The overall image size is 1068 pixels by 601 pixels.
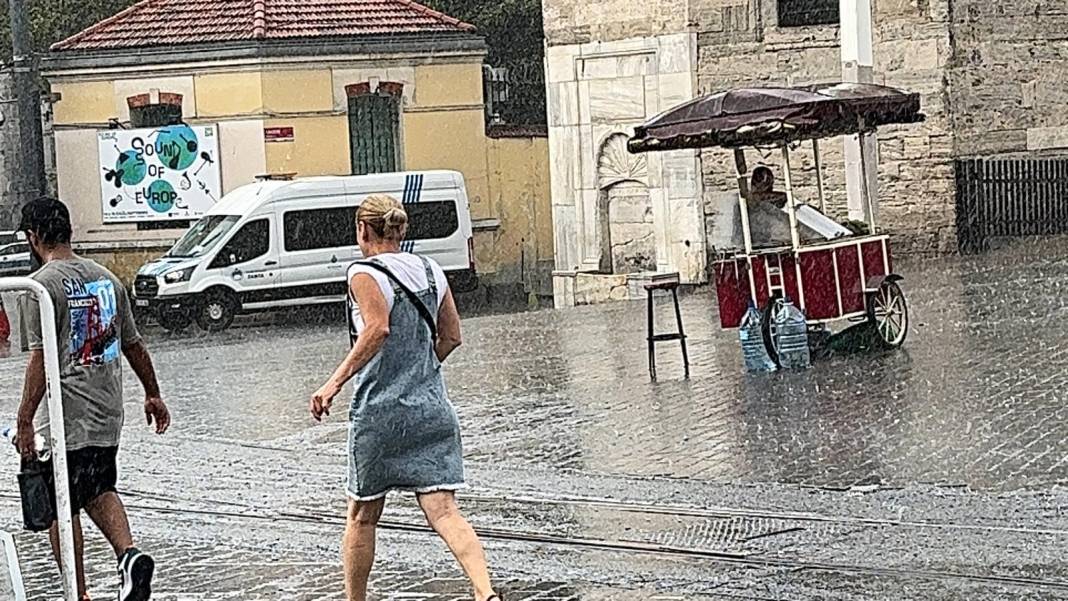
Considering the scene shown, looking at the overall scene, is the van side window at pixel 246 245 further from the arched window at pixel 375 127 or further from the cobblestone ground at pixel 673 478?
the cobblestone ground at pixel 673 478

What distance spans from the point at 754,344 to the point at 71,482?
335 inches

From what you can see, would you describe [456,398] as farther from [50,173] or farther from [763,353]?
[50,173]

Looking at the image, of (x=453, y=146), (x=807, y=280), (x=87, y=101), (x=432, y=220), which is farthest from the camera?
(x=453, y=146)

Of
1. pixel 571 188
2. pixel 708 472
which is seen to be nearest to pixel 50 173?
pixel 571 188

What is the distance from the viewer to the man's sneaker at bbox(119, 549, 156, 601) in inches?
297

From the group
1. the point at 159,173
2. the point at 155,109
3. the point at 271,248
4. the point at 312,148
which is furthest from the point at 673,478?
the point at 155,109

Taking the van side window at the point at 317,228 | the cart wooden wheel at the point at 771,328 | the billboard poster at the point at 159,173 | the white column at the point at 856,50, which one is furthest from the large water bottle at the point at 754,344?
the billboard poster at the point at 159,173

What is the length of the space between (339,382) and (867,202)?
11469 mm

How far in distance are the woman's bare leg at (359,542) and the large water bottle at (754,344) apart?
8.22 m

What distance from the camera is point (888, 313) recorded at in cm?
1602

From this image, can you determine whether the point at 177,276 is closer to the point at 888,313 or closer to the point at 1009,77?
the point at 1009,77

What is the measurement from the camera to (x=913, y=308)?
19.7m

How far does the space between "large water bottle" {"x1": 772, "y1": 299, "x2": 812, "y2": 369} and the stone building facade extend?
1133cm

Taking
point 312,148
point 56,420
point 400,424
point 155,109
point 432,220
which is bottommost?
point 432,220
